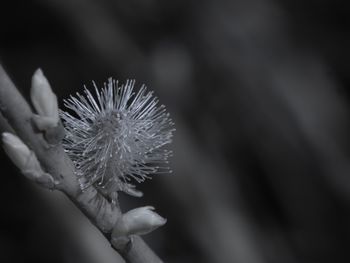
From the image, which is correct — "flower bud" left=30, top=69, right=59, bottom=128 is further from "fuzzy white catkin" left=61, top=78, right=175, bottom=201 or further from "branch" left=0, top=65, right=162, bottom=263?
"fuzzy white catkin" left=61, top=78, right=175, bottom=201

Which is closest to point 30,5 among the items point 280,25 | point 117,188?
point 280,25

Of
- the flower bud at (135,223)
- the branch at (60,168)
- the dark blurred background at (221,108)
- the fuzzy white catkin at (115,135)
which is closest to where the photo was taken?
the branch at (60,168)

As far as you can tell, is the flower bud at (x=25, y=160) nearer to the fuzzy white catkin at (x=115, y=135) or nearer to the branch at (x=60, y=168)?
the branch at (x=60, y=168)

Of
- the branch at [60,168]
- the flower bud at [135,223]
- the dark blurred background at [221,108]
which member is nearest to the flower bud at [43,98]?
the branch at [60,168]

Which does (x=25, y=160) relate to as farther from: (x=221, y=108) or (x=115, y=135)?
(x=221, y=108)

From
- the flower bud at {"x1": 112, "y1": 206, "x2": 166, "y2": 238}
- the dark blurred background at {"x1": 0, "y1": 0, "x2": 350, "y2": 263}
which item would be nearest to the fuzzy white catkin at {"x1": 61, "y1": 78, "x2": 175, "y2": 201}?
the flower bud at {"x1": 112, "y1": 206, "x2": 166, "y2": 238}

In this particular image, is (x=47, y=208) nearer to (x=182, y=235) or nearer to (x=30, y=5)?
(x=182, y=235)

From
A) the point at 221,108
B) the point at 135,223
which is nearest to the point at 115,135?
the point at 135,223

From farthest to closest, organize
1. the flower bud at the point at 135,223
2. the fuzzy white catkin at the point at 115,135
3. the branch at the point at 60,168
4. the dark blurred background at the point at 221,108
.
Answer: the dark blurred background at the point at 221,108
the fuzzy white catkin at the point at 115,135
the flower bud at the point at 135,223
the branch at the point at 60,168
